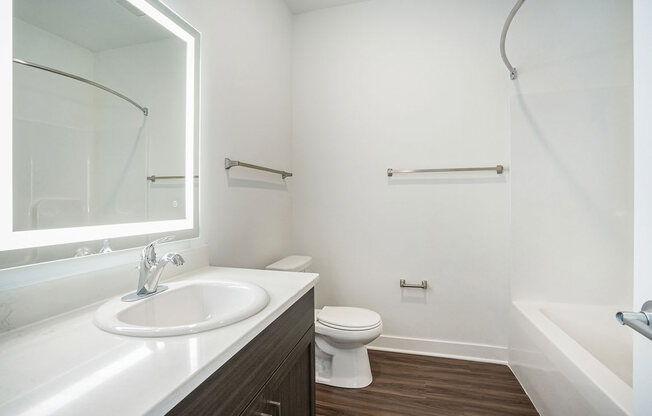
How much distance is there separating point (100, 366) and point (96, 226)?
566 millimetres

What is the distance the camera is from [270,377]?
0.86 meters

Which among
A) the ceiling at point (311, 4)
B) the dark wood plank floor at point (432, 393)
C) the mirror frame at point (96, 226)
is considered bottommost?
the dark wood plank floor at point (432, 393)

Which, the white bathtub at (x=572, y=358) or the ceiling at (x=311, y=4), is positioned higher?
the ceiling at (x=311, y=4)

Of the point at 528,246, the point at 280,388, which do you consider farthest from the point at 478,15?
the point at 280,388

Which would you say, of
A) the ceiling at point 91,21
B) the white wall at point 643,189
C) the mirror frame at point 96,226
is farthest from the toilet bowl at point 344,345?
the ceiling at point 91,21

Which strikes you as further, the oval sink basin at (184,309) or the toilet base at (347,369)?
the toilet base at (347,369)

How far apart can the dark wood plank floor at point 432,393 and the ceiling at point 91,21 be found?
185 cm

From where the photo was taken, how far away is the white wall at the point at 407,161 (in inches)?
80.9

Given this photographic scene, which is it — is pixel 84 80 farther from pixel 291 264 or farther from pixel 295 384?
pixel 291 264

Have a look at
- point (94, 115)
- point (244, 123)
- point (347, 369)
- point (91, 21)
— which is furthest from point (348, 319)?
point (91, 21)

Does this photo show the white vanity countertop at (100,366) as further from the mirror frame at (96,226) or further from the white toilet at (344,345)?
the white toilet at (344,345)

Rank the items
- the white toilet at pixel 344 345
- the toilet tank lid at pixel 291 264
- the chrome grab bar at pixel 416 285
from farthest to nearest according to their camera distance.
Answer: the chrome grab bar at pixel 416 285, the toilet tank lid at pixel 291 264, the white toilet at pixel 344 345

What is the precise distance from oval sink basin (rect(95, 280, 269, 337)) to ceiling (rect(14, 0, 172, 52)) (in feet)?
2.60

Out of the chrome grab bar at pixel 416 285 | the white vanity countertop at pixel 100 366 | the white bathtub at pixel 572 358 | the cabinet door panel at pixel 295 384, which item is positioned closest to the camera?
the white vanity countertop at pixel 100 366
